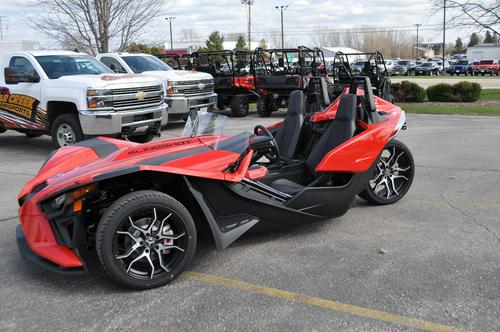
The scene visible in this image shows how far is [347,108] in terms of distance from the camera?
187 inches

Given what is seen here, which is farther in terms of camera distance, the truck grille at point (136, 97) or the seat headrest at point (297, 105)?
the truck grille at point (136, 97)

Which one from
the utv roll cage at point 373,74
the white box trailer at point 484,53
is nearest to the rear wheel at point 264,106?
the utv roll cage at point 373,74

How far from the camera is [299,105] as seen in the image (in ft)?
17.8

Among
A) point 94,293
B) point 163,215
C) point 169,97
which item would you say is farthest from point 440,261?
point 169,97

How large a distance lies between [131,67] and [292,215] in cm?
1052

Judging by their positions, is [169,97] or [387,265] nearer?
[387,265]

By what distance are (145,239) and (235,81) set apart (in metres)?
13.6

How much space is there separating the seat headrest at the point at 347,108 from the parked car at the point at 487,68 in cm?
4911

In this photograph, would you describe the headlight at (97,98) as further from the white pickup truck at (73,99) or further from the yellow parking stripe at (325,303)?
the yellow parking stripe at (325,303)

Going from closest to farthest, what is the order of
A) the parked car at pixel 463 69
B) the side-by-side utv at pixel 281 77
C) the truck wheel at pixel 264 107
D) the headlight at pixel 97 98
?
the headlight at pixel 97 98 < the side-by-side utv at pixel 281 77 < the truck wheel at pixel 264 107 < the parked car at pixel 463 69

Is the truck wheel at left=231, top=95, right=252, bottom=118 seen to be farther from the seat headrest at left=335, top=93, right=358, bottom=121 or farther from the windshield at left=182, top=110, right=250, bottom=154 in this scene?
the windshield at left=182, top=110, right=250, bottom=154

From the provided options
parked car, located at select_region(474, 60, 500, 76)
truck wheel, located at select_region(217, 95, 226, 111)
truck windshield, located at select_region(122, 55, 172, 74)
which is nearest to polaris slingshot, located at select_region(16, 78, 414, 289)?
truck windshield, located at select_region(122, 55, 172, 74)

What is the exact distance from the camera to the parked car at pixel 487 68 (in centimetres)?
4728

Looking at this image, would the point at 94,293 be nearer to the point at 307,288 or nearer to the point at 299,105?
the point at 307,288
